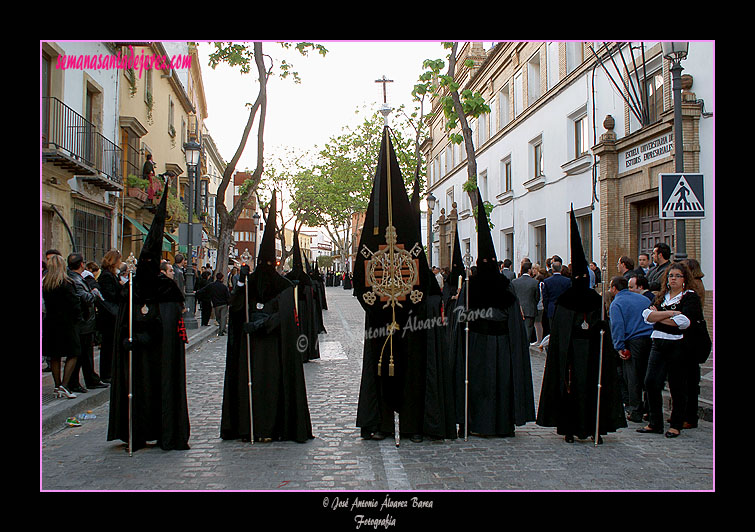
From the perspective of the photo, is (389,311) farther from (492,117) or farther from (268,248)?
(492,117)

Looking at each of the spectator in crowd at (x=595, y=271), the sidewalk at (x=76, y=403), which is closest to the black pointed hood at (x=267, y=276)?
the sidewalk at (x=76, y=403)

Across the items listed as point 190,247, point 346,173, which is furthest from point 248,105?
point 346,173

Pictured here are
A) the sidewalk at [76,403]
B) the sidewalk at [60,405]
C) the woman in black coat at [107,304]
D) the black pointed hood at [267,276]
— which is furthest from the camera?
the woman in black coat at [107,304]

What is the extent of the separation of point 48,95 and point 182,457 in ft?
41.3

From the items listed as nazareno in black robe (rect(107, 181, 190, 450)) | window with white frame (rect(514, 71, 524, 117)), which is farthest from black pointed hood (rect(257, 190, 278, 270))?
window with white frame (rect(514, 71, 524, 117))

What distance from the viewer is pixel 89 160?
1692 cm

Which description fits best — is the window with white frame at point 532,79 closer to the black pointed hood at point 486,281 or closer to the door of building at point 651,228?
the door of building at point 651,228

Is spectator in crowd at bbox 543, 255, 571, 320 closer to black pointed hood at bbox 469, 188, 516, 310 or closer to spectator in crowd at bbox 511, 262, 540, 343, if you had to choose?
spectator in crowd at bbox 511, 262, 540, 343

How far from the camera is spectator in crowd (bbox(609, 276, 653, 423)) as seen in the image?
737 centimetres

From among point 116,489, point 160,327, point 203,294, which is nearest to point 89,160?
point 203,294

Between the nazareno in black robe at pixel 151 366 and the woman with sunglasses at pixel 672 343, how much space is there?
4.93 meters

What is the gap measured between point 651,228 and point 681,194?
7.07m

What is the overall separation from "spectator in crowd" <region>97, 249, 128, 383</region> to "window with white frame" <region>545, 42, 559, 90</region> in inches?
668

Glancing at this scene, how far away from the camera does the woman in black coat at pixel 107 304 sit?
8820 millimetres
